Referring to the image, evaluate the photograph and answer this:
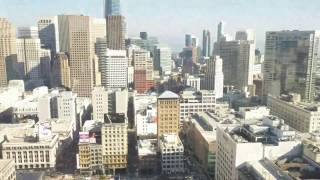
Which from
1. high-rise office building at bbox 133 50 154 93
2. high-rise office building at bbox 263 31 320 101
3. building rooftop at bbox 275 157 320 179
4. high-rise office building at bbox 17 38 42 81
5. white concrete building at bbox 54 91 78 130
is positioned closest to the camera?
building rooftop at bbox 275 157 320 179

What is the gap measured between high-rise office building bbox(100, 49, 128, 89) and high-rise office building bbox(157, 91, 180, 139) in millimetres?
66674

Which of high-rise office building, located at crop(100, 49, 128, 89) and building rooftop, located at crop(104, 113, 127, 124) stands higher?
high-rise office building, located at crop(100, 49, 128, 89)

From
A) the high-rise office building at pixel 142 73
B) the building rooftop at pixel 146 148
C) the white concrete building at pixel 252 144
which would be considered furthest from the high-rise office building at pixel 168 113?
the high-rise office building at pixel 142 73

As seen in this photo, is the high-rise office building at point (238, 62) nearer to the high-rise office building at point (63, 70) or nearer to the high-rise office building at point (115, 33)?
the high-rise office building at point (115, 33)

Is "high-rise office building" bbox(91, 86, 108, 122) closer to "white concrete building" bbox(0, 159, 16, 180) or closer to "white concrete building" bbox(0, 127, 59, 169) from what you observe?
"white concrete building" bbox(0, 127, 59, 169)

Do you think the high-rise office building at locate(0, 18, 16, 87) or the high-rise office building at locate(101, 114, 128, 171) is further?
the high-rise office building at locate(0, 18, 16, 87)

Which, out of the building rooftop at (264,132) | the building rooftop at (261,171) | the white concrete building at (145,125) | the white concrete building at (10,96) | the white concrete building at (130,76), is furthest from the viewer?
the white concrete building at (130,76)

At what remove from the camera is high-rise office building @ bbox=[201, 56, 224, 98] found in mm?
139500

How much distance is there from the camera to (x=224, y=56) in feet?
544

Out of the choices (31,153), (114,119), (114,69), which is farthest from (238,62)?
(31,153)

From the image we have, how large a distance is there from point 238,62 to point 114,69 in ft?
184

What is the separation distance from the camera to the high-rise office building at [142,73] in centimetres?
15088

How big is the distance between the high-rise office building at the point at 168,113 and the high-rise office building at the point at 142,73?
65655 millimetres

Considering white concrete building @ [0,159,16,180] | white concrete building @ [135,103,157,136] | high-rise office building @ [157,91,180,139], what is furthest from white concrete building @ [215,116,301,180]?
white concrete building @ [135,103,157,136]
